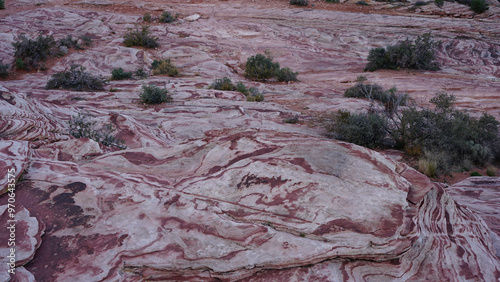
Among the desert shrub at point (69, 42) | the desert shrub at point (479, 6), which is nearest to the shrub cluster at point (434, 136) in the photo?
the desert shrub at point (69, 42)

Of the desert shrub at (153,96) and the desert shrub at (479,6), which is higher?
the desert shrub at (479,6)

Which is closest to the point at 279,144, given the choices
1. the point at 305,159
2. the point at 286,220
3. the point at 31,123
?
the point at 305,159

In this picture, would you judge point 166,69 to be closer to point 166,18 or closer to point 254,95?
point 254,95

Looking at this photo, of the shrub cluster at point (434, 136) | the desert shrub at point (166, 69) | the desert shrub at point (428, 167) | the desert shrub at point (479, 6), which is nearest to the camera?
the desert shrub at point (428, 167)

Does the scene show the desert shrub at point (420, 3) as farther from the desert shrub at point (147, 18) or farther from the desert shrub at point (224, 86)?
the desert shrub at point (224, 86)

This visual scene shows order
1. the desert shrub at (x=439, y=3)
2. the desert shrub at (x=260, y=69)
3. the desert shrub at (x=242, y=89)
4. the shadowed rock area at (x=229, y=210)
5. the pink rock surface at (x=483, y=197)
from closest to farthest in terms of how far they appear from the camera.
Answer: the shadowed rock area at (x=229, y=210) < the pink rock surface at (x=483, y=197) < the desert shrub at (x=242, y=89) < the desert shrub at (x=260, y=69) < the desert shrub at (x=439, y=3)

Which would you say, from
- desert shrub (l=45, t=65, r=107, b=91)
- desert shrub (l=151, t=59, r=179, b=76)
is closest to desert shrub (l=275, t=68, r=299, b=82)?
desert shrub (l=151, t=59, r=179, b=76)

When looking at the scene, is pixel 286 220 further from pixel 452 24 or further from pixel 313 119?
pixel 452 24
